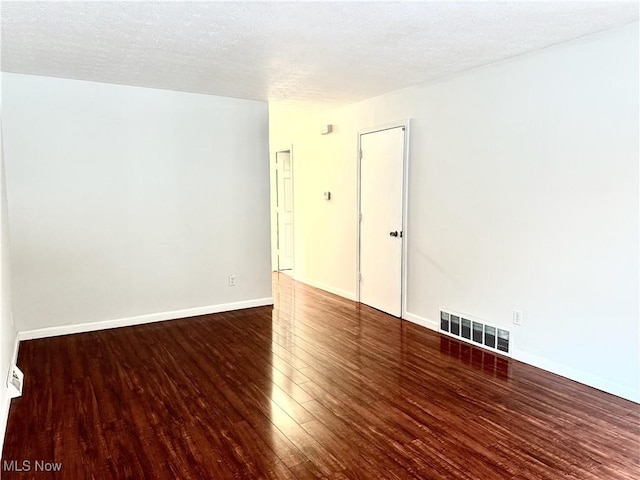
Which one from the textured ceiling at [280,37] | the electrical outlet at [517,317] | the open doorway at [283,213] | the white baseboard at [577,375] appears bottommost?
the white baseboard at [577,375]

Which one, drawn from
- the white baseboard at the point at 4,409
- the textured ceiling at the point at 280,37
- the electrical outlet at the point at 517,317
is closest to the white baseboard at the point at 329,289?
the electrical outlet at the point at 517,317

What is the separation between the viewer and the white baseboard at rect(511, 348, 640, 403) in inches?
114

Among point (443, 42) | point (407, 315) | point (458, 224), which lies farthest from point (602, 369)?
point (443, 42)

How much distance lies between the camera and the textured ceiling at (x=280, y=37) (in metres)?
2.49

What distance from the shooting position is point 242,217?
5.09m

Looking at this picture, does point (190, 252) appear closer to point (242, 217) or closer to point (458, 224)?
point (242, 217)

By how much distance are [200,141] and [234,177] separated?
1.75 ft

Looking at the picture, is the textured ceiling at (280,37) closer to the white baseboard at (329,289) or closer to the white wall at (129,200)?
the white wall at (129,200)

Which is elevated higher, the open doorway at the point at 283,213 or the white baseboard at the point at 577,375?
the open doorway at the point at 283,213

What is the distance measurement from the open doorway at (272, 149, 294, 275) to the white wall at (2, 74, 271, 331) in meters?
2.05

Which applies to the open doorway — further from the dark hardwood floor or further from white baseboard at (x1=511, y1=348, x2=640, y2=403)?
white baseboard at (x1=511, y1=348, x2=640, y2=403)

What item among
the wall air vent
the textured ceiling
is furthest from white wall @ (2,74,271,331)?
the wall air vent

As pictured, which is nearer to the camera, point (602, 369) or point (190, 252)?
point (602, 369)

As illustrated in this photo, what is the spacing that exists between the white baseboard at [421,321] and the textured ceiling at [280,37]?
7.65ft
